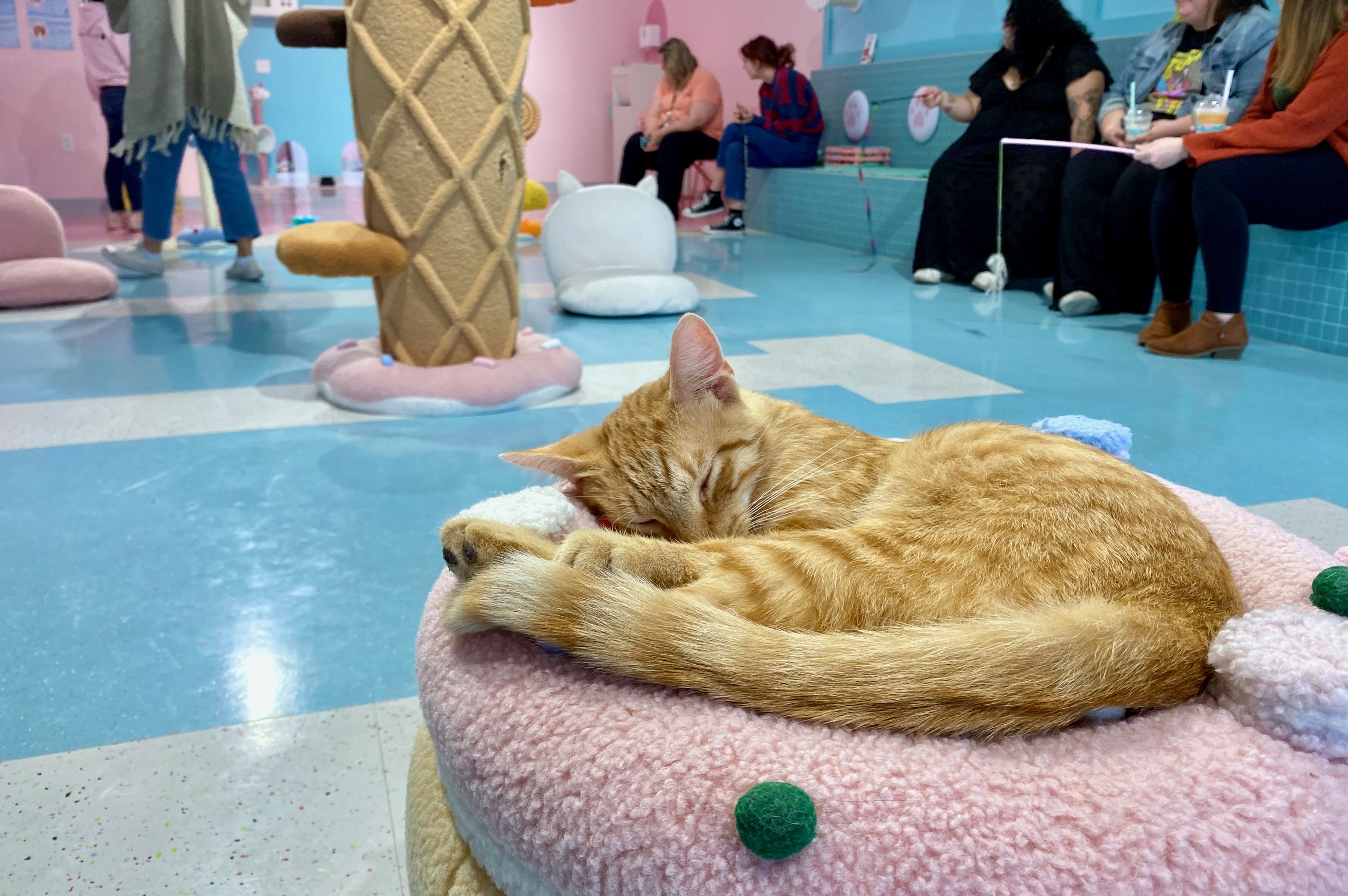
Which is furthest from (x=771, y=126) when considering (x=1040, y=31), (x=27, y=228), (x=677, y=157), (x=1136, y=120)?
(x=27, y=228)

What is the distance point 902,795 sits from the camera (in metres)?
0.70

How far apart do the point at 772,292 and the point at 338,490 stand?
2901 millimetres

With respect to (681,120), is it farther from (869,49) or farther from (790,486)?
(790,486)

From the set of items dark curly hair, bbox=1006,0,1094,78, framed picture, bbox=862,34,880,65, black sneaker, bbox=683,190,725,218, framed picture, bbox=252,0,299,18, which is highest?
framed picture, bbox=252,0,299,18

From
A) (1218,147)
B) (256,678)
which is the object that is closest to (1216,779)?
(256,678)

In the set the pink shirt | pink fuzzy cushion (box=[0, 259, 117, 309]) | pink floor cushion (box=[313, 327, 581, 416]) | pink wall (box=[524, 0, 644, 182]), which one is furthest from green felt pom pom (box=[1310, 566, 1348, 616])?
pink wall (box=[524, 0, 644, 182])

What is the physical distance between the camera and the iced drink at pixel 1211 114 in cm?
319

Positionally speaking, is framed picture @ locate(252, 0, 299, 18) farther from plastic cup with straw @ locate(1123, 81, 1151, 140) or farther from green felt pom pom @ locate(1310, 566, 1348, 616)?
green felt pom pom @ locate(1310, 566, 1348, 616)

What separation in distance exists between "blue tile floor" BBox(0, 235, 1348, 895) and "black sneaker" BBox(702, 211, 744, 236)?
2899 millimetres

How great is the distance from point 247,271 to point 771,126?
3806 millimetres

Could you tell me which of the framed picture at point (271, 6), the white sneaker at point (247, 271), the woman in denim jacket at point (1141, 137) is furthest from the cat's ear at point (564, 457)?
the framed picture at point (271, 6)

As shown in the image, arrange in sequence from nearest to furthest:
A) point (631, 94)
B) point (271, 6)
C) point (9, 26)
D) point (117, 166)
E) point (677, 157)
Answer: point (117, 166)
point (9, 26)
point (677, 157)
point (271, 6)
point (631, 94)

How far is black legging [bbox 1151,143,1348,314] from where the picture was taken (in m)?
3.05

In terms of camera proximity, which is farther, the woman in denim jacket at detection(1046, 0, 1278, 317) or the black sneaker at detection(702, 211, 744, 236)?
the black sneaker at detection(702, 211, 744, 236)
